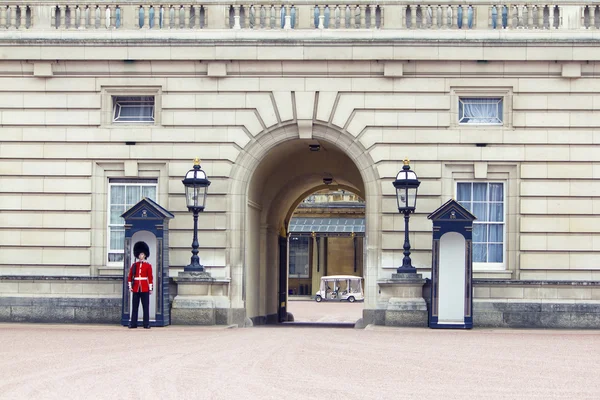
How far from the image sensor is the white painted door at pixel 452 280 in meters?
22.2

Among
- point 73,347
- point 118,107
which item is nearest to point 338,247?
point 118,107

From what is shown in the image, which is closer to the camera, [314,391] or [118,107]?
[314,391]

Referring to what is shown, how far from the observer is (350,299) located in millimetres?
54875

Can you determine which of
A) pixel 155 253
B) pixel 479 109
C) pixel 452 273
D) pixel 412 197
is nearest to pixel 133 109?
pixel 155 253

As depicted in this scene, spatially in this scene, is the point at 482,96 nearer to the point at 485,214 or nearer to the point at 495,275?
the point at 485,214

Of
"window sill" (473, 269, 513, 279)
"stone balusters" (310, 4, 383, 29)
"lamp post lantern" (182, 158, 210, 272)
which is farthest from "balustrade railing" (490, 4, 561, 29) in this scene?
"lamp post lantern" (182, 158, 210, 272)

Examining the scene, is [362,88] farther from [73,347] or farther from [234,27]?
[73,347]

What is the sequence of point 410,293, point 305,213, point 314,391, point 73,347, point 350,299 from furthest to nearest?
point 305,213, point 350,299, point 410,293, point 73,347, point 314,391

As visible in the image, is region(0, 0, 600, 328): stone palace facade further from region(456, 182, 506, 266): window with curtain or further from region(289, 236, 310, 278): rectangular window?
region(289, 236, 310, 278): rectangular window

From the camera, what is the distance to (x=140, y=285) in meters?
22.1

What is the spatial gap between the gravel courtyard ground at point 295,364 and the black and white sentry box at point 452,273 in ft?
2.13

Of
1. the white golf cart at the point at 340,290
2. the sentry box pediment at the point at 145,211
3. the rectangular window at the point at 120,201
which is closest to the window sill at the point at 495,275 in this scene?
the sentry box pediment at the point at 145,211

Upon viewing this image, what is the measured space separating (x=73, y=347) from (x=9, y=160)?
701 cm

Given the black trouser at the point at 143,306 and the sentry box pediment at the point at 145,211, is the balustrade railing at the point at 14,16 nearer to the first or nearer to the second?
the sentry box pediment at the point at 145,211
